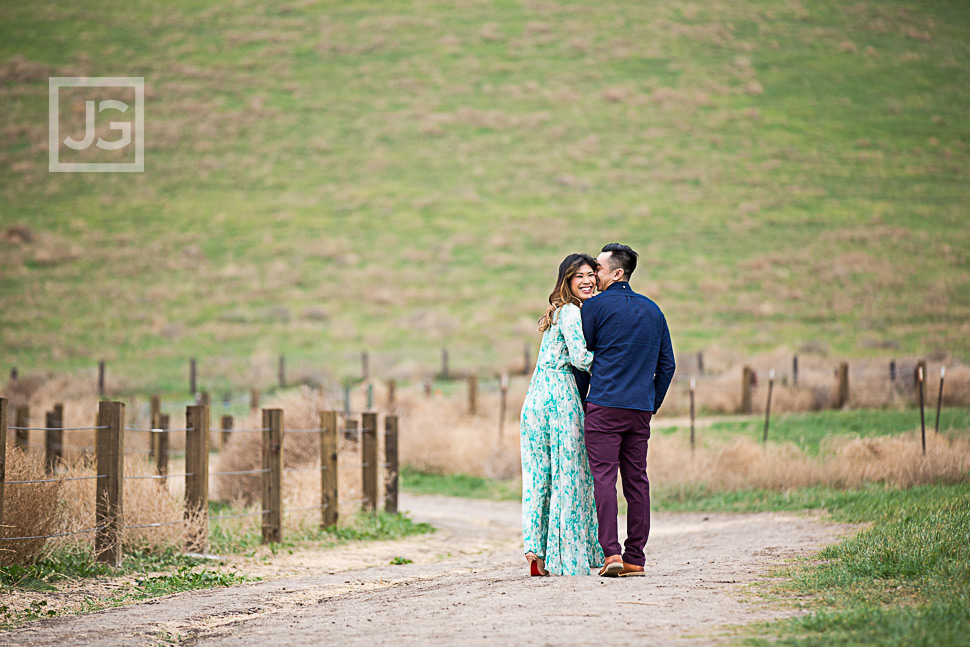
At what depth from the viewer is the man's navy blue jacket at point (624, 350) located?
6.87m

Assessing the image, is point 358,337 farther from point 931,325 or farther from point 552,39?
point 552,39

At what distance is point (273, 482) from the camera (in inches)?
407

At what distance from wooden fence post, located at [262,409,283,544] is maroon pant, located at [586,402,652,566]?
437 cm

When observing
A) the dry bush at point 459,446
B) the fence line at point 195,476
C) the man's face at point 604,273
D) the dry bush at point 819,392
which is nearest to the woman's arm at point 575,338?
the man's face at point 604,273

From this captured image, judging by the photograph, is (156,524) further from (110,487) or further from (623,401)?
(623,401)

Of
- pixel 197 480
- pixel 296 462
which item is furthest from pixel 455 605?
pixel 296 462

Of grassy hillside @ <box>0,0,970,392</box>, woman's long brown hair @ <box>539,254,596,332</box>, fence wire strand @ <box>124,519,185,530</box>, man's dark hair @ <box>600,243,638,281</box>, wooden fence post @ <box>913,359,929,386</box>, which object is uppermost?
grassy hillside @ <box>0,0,970,392</box>

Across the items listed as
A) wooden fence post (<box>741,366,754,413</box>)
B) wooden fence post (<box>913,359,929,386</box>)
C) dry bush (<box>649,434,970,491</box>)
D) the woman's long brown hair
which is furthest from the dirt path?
wooden fence post (<box>741,366,754,413</box>)

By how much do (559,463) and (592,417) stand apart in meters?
0.41

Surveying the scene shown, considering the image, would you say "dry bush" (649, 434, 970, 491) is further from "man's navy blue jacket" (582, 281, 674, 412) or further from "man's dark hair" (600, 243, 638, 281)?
"man's dark hair" (600, 243, 638, 281)

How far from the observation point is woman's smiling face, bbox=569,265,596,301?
7.16 m

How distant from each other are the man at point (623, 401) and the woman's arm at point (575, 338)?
0.05 metres

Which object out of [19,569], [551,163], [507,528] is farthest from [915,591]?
[551,163]

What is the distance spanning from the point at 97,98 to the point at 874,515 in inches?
2856
